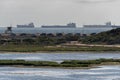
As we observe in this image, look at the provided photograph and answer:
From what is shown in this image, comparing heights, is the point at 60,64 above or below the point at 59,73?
above

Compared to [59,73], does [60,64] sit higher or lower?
higher

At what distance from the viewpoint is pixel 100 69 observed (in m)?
67.2

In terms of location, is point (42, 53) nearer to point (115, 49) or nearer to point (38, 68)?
point (115, 49)

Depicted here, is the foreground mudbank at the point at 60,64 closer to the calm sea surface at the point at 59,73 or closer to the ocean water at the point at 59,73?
the calm sea surface at the point at 59,73

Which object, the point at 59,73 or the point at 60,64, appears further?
the point at 60,64

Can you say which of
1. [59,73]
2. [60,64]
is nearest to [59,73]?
[59,73]

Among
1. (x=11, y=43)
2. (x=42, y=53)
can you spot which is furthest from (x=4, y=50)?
(x=11, y=43)

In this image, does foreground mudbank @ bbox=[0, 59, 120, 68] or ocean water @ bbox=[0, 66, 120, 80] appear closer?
ocean water @ bbox=[0, 66, 120, 80]

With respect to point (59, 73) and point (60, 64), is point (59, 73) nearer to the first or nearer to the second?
point (59, 73)

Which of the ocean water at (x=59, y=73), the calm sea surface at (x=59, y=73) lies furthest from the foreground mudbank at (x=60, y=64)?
the ocean water at (x=59, y=73)

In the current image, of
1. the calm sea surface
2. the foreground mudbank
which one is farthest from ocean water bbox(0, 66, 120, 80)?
the foreground mudbank

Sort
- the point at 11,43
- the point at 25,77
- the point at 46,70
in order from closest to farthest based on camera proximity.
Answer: the point at 25,77 → the point at 46,70 → the point at 11,43

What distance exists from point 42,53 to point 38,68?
117 feet

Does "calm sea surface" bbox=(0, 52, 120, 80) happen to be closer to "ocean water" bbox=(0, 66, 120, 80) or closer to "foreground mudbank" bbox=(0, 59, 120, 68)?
"ocean water" bbox=(0, 66, 120, 80)
